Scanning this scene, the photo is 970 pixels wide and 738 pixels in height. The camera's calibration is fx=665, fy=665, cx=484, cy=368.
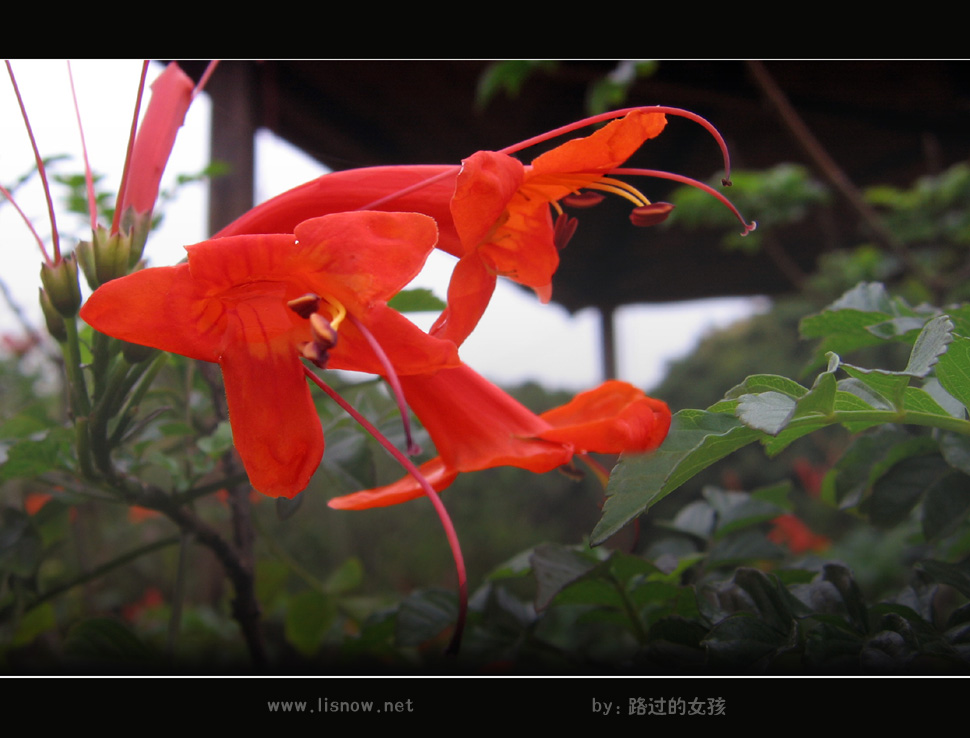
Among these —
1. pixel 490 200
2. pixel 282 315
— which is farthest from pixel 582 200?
pixel 282 315

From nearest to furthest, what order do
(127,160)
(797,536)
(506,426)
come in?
(506,426) → (127,160) → (797,536)

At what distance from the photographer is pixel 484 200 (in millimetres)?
397

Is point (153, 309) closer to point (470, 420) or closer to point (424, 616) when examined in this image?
point (470, 420)

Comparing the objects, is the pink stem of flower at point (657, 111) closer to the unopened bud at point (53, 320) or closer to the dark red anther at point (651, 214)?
the dark red anther at point (651, 214)

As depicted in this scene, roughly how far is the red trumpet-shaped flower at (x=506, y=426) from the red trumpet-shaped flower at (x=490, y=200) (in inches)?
1.8

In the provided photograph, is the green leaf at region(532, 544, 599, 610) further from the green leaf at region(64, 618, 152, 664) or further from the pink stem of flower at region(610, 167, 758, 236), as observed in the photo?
the green leaf at region(64, 618, 152, 664)

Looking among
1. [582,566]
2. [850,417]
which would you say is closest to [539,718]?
[582,566]

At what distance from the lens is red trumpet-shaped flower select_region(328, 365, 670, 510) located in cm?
39

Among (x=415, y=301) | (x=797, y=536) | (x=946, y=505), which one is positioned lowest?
(x=797, y=536)

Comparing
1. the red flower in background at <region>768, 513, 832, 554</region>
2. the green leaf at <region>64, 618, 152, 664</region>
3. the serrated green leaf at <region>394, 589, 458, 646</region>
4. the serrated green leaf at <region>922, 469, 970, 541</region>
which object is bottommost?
the red flower in background at <region>768, 513, 832, 554</region>

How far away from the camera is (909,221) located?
236 cm

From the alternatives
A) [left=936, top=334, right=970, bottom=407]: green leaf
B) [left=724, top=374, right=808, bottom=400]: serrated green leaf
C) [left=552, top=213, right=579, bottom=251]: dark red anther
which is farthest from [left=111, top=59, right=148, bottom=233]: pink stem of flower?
[left=936, top=334, right=970, bottom=407]: green leaf

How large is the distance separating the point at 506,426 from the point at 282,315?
0.16 metres

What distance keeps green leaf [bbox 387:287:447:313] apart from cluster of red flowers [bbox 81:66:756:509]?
160mm
